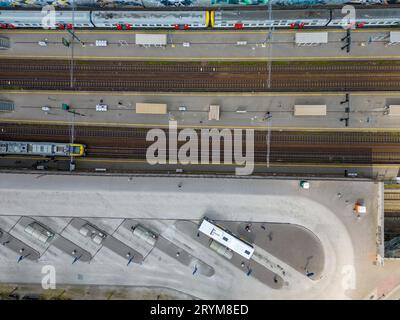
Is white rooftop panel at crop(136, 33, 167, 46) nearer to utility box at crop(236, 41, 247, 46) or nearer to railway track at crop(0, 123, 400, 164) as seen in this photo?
utility box at crop(236, 41, 247, 46)

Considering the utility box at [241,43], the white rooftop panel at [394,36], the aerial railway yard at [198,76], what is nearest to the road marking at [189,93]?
the aerial railway yard at [198,76]

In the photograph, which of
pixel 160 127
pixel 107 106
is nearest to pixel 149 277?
pixel 160 127

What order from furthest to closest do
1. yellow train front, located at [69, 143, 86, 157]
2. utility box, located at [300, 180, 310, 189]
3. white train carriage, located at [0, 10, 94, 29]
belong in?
yellow train front, located at [69, 143, 86, 157], white train carriage, located at [0, 10, 94, 29], utility box, located at [300, 180, 310, 189]

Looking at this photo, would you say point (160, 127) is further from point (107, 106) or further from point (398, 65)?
point (398, 65)

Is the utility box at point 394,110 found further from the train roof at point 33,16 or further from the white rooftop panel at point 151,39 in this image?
the train roof at point 33,16

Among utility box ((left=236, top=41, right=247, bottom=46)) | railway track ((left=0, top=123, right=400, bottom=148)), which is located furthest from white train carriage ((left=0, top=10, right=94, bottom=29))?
utility box ((left=236, top=41, right=247, bottom=46))

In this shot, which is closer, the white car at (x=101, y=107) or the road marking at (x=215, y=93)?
the road marking at (x=215, y=93)

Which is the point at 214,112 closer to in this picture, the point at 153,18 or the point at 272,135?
the point at 272,135
